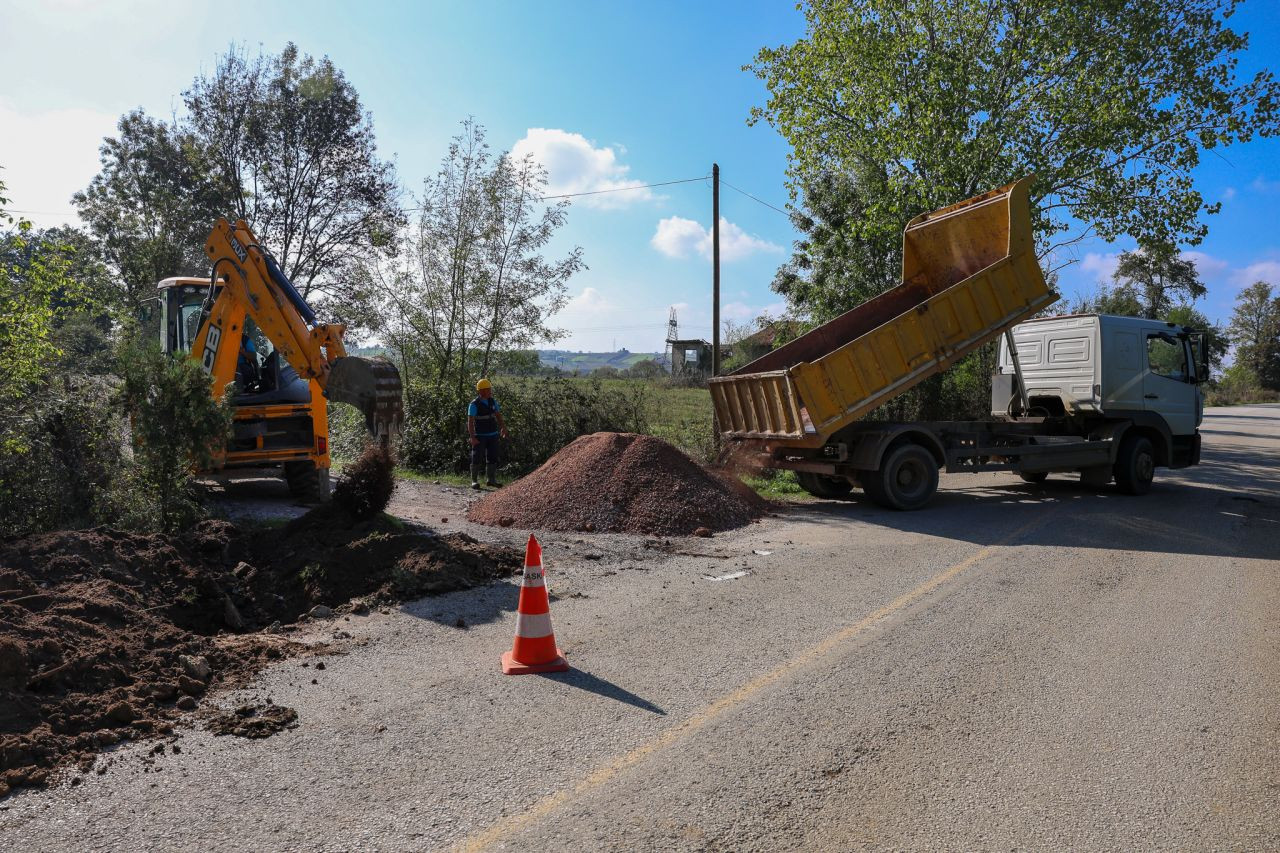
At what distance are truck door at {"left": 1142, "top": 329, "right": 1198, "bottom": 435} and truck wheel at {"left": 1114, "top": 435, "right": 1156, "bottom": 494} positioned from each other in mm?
609

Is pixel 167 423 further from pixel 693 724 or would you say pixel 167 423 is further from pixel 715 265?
pixel 715 265

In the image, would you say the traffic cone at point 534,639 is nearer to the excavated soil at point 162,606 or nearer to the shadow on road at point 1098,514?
the excavated soil at point 162,606

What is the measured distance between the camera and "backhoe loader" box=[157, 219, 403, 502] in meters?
8.50

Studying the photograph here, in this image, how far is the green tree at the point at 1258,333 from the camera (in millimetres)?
69000

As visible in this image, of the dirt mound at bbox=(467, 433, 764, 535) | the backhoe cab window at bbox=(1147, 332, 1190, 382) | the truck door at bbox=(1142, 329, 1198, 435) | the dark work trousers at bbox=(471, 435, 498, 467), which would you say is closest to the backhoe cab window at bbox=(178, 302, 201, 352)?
the dirt mound at bbox=(467, 433, 764, 535)

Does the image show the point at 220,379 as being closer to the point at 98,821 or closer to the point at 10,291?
the point at 10,291

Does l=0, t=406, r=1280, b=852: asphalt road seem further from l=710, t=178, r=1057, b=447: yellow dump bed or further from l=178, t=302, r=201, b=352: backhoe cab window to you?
l=178, t=302, r=201, b=352: backhoe cab window

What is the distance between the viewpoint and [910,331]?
1120 centimetres

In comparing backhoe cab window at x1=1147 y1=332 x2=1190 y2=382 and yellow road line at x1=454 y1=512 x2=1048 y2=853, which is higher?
backhoe cab window at x1=1147 y1=332 x2=1190 y2=382

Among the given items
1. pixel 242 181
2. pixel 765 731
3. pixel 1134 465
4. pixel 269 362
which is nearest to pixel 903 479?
pixel 1134 465

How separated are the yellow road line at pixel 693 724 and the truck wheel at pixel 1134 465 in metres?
8.00

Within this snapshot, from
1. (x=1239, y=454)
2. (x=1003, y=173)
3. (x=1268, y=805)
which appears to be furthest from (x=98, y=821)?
(x=1239, y=454)

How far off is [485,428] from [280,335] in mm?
5215

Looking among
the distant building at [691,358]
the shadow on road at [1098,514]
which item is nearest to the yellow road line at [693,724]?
the shadow on road at [1098,514]
